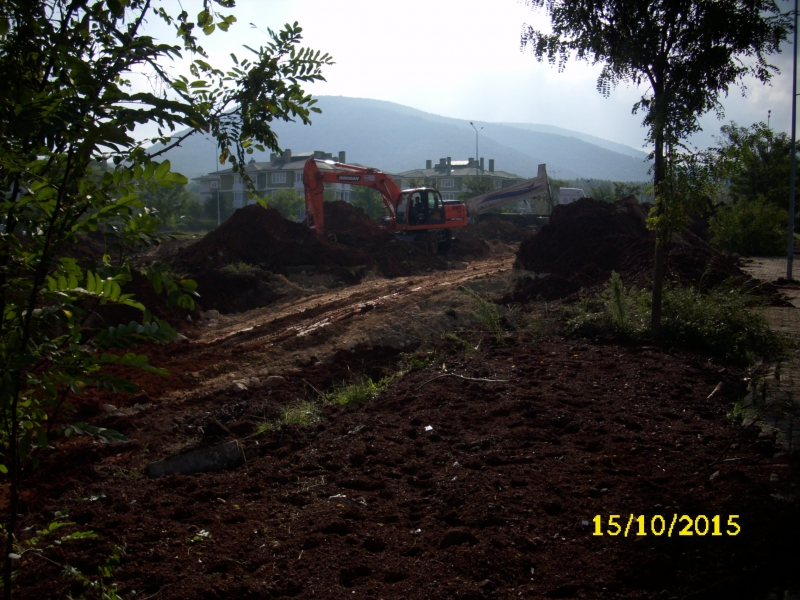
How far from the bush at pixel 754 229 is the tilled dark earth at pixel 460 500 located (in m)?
19.4

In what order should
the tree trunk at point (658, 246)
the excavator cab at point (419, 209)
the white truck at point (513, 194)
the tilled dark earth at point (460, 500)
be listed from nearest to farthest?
the tilled dark earth at point (460, 500) → the tree trunk at point (658, 246) → the excavator cab at point (419, 209) → the white truck at point (513, 194)

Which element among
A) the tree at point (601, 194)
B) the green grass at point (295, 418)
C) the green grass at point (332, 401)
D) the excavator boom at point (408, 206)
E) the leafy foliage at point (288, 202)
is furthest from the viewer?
the leafy foliage at point (288, 202)

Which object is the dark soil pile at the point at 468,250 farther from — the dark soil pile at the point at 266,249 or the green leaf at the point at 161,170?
the green leaf at the point at 161,170

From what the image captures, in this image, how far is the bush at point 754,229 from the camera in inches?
914

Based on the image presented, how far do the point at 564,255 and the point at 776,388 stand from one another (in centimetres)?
1170

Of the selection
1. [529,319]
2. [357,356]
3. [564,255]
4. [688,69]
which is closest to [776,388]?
[688,69]

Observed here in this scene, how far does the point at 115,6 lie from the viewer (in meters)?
2.05

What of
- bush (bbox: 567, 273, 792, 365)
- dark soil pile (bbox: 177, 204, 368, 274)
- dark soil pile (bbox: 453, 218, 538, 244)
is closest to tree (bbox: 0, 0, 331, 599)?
bush (bbox: 567, 273, 792, 365)

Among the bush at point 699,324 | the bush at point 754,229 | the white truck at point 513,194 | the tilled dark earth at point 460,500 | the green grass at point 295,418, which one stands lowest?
the green grass at point 295,418

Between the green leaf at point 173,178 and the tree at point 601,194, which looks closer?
the green leaf at point 173,178

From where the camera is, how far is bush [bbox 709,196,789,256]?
23203 millimetres

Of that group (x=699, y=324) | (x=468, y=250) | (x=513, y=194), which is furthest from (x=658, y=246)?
(x=513, y=194)

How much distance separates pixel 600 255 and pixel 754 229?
11194 millimetres

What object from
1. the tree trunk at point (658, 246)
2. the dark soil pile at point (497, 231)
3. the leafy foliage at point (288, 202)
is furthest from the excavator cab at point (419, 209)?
the leafy foliage at point (288, 202)
